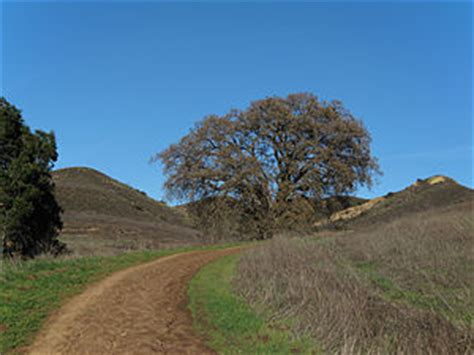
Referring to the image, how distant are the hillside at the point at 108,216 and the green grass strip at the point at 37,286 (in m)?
13.3

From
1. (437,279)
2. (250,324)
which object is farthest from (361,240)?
(250,324)

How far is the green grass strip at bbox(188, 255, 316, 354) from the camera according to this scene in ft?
23.2

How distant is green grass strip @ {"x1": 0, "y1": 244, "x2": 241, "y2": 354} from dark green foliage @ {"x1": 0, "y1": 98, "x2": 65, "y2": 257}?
136 inches

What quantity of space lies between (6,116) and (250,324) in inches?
620

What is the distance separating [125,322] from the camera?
8312mm

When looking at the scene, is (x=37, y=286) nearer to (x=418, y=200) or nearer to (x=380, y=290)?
(x=380, y=290)

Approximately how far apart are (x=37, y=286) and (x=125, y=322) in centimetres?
408

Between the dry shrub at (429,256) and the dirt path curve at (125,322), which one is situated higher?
the dry shrub at (429,256)

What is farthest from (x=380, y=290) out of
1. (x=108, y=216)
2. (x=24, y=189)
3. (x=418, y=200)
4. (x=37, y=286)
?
(x=108, y=216)

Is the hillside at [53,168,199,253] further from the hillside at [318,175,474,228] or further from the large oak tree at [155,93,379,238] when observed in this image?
the hillside at [318,175,474,228]

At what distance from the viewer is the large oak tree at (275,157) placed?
2961 centimetres

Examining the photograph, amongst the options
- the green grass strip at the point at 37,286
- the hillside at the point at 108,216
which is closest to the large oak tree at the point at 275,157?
the hillside at the point at 108,216

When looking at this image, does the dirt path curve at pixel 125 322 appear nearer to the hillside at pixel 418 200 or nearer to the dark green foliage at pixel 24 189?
the dark green foliage at pixel 24 189

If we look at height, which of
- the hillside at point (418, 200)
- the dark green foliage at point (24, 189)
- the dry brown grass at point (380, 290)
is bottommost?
the dry brown grass at point (380, 290)
